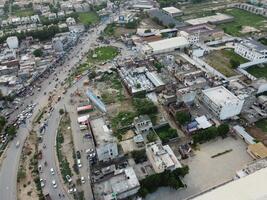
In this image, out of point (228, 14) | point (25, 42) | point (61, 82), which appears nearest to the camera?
point (61, 82)

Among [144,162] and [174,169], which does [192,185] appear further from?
[144,162]

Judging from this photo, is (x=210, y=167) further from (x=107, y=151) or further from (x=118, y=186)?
(x=107, y=151)

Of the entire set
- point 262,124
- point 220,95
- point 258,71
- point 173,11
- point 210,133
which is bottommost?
point 262,124

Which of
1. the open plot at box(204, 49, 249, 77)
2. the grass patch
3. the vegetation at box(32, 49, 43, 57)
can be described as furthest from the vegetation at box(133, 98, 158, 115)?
the vegetation at box(32, 49, 43, 57)

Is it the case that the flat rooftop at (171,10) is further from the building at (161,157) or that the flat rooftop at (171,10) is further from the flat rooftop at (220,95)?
→ the building at (161,157)

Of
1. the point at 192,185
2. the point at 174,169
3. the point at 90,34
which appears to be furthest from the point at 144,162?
the point at 90,34

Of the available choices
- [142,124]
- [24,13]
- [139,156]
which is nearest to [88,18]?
[24,13]

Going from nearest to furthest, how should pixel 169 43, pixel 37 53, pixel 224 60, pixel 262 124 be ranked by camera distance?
pixel 262 124
pixel 224 60
pixel 37 53
pixel 169 43
